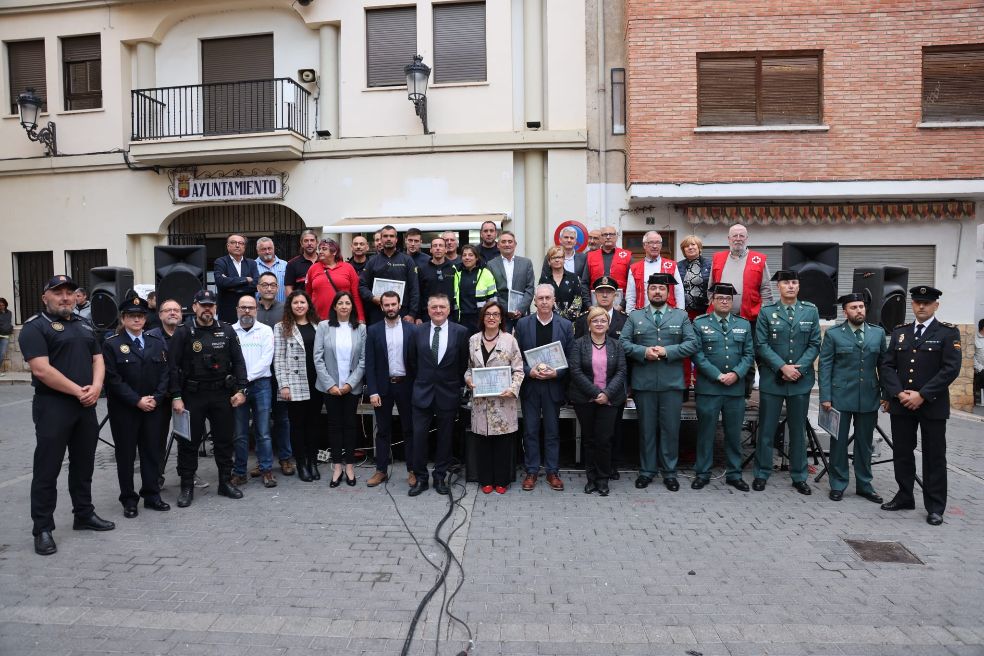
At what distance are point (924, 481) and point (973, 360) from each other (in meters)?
9.27

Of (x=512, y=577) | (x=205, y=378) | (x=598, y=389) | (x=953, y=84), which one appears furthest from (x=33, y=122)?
(x=953, y=84)

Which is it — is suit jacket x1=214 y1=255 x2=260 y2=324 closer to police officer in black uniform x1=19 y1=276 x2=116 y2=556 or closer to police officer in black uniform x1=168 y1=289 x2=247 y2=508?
police officer in black uniform x1=168 y1=289 x2=247 y2=508

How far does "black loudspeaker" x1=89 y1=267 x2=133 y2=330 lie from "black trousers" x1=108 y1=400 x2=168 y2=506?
312 cm

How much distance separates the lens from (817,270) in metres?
7.47

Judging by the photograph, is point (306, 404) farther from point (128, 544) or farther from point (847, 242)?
point (847, 242)

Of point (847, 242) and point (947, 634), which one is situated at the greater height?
point (847, 242)

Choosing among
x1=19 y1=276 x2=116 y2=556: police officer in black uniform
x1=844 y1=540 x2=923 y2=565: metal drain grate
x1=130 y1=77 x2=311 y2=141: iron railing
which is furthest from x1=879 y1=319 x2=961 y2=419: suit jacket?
x1=130 y1=77 x2=311 y2=141: iron railing

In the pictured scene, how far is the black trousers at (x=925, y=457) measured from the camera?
230 inches

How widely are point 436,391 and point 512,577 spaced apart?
7.64 ft

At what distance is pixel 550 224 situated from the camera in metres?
13.3

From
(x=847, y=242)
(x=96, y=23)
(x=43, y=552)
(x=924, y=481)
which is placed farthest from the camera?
(x=96, y=23)

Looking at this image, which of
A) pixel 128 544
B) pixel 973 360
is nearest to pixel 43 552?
pixel 128 544

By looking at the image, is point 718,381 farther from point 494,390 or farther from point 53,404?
point 53,404

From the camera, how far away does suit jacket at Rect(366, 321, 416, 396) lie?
667 cm
